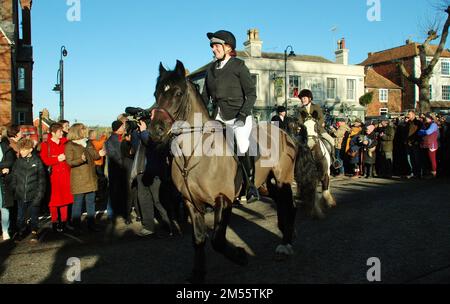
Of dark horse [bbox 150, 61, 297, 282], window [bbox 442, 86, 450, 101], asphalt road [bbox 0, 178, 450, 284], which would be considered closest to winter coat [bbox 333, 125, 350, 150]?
asphalt road [bbox 0, 178, 450, 284]

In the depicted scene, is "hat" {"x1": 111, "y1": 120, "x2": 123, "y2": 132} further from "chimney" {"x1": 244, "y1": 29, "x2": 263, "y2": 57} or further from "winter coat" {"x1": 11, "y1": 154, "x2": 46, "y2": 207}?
"chimney" {"x1": 244, "y1": 29, "x2": 263, "y2": 57}

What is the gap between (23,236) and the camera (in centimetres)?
834

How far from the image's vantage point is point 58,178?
27.6ft

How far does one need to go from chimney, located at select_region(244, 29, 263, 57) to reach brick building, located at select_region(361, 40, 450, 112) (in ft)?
78.2

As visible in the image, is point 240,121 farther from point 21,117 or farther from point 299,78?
point 299,78

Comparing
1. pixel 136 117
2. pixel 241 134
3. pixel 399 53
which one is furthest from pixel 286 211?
pixel 399 53

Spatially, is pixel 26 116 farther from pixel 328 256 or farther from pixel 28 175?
pixel 328 256

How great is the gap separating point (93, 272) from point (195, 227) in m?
1.69

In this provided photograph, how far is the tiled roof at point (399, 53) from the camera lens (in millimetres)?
61406

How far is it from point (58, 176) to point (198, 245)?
4.33 metres

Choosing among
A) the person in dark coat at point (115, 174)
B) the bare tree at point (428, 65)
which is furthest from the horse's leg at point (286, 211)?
the bare tree at point (428, 65)

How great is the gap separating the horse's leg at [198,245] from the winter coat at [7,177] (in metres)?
4.54

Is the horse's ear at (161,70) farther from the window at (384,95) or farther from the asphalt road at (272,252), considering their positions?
the window at (384,95)

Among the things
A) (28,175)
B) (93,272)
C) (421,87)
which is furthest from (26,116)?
(93,272)
